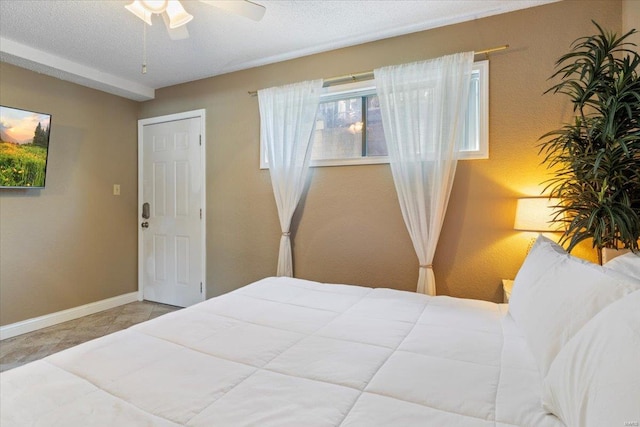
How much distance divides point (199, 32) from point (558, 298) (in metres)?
2.96

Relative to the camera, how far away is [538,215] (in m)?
2.02

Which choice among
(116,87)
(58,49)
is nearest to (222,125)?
(116,87)

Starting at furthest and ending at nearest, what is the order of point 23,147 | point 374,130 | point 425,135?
point 23,147 → point 374,130 → point 425,135

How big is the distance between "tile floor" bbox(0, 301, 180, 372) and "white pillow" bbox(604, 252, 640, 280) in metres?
3.70

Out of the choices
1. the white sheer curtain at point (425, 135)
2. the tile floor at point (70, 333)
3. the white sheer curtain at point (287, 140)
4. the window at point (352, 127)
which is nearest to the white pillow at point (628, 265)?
the white sheer curtain at point (425, 135)

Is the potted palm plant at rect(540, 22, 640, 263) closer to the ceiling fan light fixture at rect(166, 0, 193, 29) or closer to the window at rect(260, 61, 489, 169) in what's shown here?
the window at rect(260, 61, 489, 169)

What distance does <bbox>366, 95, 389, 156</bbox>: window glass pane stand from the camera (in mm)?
2833

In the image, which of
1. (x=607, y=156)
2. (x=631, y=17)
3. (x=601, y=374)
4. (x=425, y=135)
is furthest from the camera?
(x=425, y=135)

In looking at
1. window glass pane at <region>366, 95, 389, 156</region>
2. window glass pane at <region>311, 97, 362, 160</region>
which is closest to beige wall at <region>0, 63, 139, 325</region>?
window glass pane at <region>311, 97, 362, 160</region>

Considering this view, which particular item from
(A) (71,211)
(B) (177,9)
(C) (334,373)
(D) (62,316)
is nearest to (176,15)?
(B) (177,9)

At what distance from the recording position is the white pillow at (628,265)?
3.58ft

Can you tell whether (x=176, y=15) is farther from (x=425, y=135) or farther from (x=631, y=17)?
(x=631, y=17)

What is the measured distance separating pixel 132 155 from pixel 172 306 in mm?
1930

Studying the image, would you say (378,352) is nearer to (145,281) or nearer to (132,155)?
(145,281)
